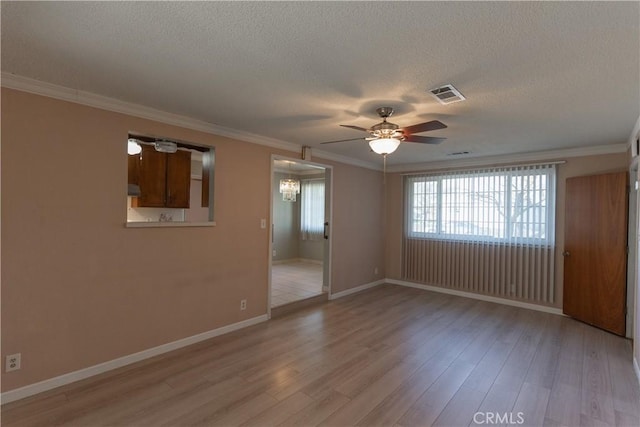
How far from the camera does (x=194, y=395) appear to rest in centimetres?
244

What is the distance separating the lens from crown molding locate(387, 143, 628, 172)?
13.8 feet

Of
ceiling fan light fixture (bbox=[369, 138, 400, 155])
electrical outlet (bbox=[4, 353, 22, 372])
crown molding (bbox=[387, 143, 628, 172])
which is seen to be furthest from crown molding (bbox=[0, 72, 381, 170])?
crown molding (bbox=[387, 143, 628, 172])

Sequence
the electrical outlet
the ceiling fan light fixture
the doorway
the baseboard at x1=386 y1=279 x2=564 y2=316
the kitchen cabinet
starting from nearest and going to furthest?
the electrical outlet, the ceiling fan light fixture, the kitchen cabinet, the baseboard at x1=386 y1=279 x2=564 y2=316, the doorway

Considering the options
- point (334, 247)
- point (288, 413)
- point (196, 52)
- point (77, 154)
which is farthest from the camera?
point (334, 247)

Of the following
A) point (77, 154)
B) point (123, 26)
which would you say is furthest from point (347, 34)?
point (77, 154)

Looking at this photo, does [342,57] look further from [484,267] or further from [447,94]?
[484,267]

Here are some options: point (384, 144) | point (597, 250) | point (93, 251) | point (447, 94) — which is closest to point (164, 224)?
point (93, 251)

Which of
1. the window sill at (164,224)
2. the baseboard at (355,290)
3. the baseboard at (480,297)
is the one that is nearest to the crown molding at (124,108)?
the window sill at (164,224)

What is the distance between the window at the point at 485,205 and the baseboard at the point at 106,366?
3.77 metres

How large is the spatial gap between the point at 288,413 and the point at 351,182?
3952mm

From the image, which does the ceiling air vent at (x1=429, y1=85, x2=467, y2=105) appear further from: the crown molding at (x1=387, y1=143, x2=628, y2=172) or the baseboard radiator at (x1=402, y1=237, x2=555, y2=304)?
the baseboard radiator at (x1=402, y1=237, x2=555, y2=304)

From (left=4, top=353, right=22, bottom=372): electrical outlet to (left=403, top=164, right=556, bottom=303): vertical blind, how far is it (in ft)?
17.8

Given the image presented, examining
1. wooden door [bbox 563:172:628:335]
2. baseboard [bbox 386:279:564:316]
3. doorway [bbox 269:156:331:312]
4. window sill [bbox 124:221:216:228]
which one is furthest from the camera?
doorway [bbox 269:156:331:312]

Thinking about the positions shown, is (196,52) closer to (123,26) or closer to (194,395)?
(123,26)
